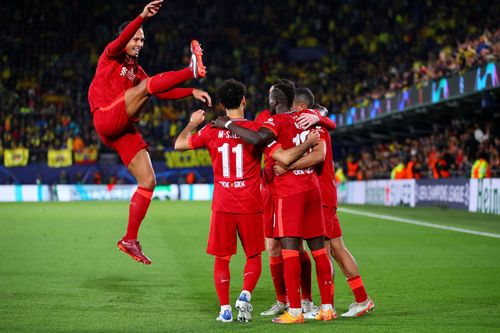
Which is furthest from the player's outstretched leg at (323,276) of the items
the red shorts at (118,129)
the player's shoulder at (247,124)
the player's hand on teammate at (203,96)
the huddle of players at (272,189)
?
the red shorts at (118,129)

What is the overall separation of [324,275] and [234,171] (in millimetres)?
1247

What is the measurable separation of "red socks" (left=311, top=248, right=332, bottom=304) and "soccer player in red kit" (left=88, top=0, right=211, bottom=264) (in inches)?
80.3

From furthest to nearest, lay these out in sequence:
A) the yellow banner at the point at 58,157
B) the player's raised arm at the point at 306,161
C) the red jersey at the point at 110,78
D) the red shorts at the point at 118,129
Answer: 1. the yellow banner at the point at 58,157
2. the red jersey at the point at 110,78
3. the red shorts at the point at 118,129
4. the player's raised arm at the point at 306,161

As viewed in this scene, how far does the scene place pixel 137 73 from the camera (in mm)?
9773

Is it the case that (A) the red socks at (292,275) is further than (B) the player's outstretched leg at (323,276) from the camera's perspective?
No

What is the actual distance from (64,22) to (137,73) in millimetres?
43581

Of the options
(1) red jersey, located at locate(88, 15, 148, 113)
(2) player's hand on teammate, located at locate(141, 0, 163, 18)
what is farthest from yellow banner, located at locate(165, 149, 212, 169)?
Answer: (2) player's hand on teammate, located at locate(141, 0, 163, 18)

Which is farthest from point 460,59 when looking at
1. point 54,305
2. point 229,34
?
point 229,34

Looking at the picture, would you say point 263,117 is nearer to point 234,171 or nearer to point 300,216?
point 234,171

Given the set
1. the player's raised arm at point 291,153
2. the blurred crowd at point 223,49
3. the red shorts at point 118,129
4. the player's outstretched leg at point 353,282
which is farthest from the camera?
the blurred crowd at point 223,49

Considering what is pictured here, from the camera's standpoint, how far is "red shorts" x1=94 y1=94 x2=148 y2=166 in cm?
910

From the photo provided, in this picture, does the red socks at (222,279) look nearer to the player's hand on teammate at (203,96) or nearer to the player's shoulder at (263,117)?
the player's shoulder at (263,117)

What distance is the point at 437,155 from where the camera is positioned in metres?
31.9

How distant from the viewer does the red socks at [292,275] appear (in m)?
7.60
